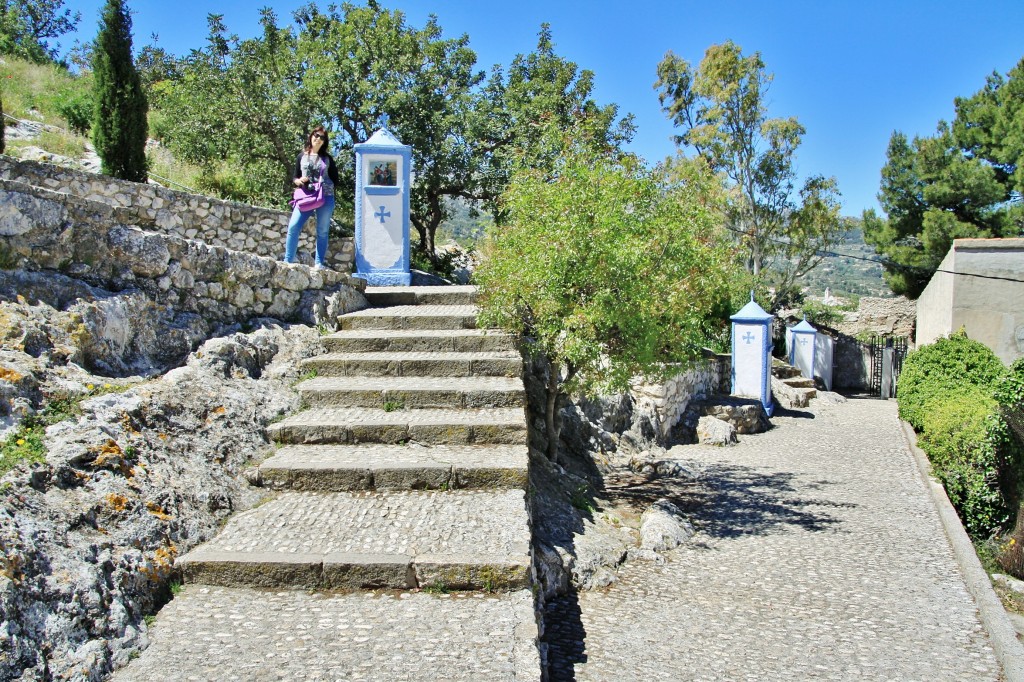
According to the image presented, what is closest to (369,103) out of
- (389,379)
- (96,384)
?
(389,379)

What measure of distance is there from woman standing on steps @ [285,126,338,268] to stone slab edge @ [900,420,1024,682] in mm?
7105

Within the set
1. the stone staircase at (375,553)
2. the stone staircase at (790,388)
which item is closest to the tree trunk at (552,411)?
the stone staircase at (375,553)

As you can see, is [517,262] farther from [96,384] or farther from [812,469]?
[812,469]

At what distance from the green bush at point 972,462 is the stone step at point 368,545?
603 cm

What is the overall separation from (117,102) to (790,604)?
507 inches

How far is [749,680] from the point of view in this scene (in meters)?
4.04

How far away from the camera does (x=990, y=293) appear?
11.6m

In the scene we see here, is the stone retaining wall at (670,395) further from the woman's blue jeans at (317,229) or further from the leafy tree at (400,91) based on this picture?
the leafy tree at (400,91)

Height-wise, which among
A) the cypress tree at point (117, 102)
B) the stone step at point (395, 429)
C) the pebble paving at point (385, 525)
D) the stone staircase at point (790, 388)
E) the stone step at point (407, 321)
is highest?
the cypress tree at point (117, 102)

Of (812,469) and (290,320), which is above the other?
(290,320)

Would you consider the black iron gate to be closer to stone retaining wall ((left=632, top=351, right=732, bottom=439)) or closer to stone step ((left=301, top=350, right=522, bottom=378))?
stone retaining wall ((left=632, top=351, right=732, bottom=439))

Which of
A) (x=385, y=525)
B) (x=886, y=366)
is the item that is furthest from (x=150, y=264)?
(x=886, y=366)

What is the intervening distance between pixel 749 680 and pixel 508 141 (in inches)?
563

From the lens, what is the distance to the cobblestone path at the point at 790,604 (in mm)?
4273
